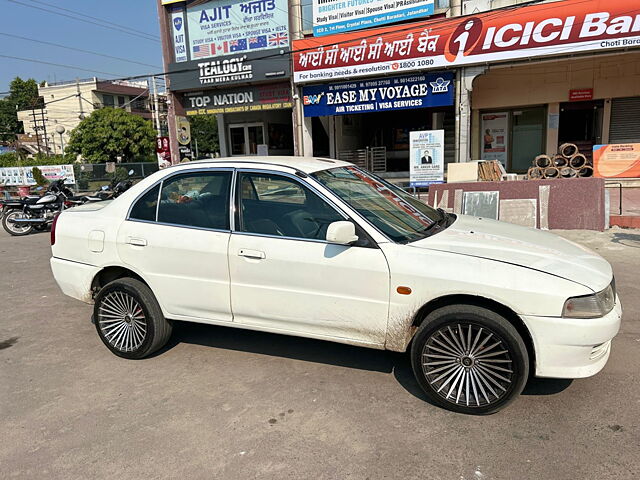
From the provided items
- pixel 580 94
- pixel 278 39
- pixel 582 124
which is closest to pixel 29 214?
pixel 278 39

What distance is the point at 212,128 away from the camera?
6294cm

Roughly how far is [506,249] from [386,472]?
1.68 m

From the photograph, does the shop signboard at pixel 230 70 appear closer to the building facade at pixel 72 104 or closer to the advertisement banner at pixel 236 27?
the advertisement banner at pixel 236 27

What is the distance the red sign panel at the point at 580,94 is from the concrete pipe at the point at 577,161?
102 inches

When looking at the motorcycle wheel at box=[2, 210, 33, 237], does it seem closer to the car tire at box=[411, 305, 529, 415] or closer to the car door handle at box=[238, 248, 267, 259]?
the car door handle at box=[238, 248, 267, 259]

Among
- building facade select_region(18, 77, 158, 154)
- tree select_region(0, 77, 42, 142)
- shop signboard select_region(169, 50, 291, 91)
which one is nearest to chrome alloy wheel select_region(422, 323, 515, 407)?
shop signboard select_region(169, 50, 291, 91)

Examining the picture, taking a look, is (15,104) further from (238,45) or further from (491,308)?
(491,308)

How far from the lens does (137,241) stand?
4094mm

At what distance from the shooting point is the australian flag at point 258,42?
17.9 meters

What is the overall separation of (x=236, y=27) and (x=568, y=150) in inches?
515

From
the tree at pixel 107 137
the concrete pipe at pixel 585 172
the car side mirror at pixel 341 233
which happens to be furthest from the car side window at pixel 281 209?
the tree at pixel 107 137

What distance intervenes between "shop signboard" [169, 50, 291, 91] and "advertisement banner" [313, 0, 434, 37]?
6.22 ft

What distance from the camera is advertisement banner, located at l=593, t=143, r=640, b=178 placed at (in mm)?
15273

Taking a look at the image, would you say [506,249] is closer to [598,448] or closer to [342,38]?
[598,448]
